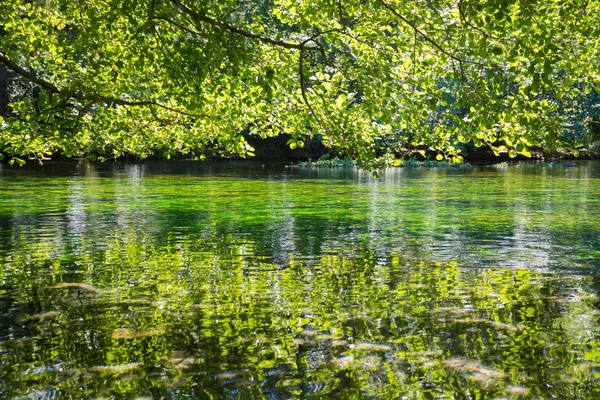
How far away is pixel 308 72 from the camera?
1084cm

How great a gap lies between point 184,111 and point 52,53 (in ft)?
12.8

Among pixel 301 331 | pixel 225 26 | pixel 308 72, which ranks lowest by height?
pixel 301 331

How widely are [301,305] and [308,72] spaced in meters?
3.62

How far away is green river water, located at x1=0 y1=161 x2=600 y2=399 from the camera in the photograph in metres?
6.53

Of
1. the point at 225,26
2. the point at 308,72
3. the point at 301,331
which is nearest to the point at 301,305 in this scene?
the point at 301,331

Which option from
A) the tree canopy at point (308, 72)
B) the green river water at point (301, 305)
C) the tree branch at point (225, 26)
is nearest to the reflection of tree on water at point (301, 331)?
the green river water at point (301, 305)

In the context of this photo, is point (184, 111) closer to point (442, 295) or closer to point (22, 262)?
point (22, 262)

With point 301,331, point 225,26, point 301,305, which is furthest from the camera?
point 225,26

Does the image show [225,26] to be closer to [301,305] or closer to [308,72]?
[308,72]

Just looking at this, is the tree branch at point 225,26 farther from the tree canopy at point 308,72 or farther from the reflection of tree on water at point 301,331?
the reflection of tree on water at point 301,331

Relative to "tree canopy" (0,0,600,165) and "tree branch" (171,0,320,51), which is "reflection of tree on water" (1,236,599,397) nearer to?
"tree canopy" (0,0,600,165)

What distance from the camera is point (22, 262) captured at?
12.5 m

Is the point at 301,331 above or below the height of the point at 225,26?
below

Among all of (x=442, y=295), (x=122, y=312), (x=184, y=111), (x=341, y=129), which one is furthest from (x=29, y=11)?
(x=442, y=295)
